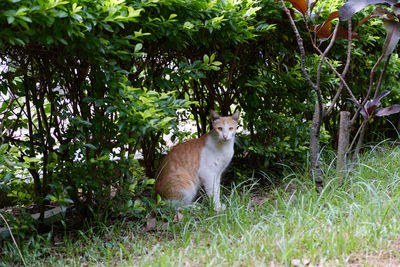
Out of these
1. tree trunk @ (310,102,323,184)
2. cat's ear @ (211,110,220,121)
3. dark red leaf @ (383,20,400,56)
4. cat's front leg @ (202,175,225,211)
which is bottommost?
cat's front leg @ (202,175,225,211)

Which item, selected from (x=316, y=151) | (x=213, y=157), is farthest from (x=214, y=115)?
(x=316, y=151)

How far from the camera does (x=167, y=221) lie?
3551 mm

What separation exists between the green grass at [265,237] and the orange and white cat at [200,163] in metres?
0.30

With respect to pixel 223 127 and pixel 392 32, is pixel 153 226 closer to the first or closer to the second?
pixel 223 127

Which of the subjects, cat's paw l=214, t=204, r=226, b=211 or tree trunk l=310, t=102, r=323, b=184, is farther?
tree trunk l=310, t=102, r=323, b=184

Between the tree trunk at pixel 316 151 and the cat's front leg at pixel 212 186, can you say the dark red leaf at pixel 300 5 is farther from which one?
the cat's front leg at pixel 212 186

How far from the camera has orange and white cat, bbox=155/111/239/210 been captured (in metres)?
3.85

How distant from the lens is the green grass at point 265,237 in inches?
98.3

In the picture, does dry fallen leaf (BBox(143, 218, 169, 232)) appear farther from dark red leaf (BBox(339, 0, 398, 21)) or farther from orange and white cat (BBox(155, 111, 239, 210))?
dark red leaf (BBox(339, 0, 398, 21))

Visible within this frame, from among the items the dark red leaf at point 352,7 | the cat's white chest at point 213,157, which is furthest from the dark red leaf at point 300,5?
the cat's white chest at point 213,157

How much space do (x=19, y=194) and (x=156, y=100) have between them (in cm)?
143

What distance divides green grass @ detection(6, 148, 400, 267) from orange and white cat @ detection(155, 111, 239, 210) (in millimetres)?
296

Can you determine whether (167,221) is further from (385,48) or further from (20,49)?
(385,48)

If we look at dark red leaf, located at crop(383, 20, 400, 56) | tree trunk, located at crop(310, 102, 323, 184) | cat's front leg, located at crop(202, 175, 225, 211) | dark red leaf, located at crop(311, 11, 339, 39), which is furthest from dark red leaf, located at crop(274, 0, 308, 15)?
cat's front leg, located at crop(202, 175, 225, 211)
